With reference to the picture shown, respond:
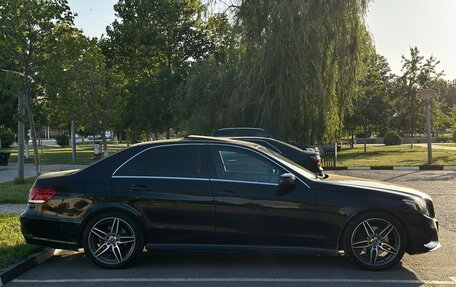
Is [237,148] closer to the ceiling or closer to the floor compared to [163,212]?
closer to the ceiling

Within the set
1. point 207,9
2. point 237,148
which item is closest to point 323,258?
point 237,148

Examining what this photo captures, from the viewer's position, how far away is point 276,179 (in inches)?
232

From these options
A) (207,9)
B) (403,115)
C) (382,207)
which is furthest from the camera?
(403,115)

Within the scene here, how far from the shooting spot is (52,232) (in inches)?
236

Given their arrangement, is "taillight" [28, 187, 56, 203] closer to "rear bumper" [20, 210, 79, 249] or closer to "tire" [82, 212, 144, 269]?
"rear bumper" [20, 210, 79, 249]

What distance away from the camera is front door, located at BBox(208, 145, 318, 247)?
571cm

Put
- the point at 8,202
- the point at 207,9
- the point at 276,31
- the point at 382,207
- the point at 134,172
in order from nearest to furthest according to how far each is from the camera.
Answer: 1. the point at 382,207
2. the point at 134,172
3. the point at 8,202
4. the point at 276,31
5. the point at 207,9

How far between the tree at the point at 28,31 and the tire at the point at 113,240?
10010mm

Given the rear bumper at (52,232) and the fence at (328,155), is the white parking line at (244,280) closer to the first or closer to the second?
the rear bumper at (52,232)

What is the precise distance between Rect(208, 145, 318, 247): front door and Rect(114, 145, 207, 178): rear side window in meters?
0.38

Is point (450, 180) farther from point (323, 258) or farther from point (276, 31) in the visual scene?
point (323, 258)

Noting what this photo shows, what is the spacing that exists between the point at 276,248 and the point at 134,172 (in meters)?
2.01

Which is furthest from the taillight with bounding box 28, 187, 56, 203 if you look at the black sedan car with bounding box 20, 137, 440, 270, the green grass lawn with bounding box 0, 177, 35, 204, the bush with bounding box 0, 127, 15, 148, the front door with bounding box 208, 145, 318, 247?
the bush with bounding box 0, 127, 15, 148

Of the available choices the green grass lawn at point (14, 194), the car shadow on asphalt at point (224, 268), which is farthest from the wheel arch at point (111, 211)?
the green grass lawn at point (14, 194)
